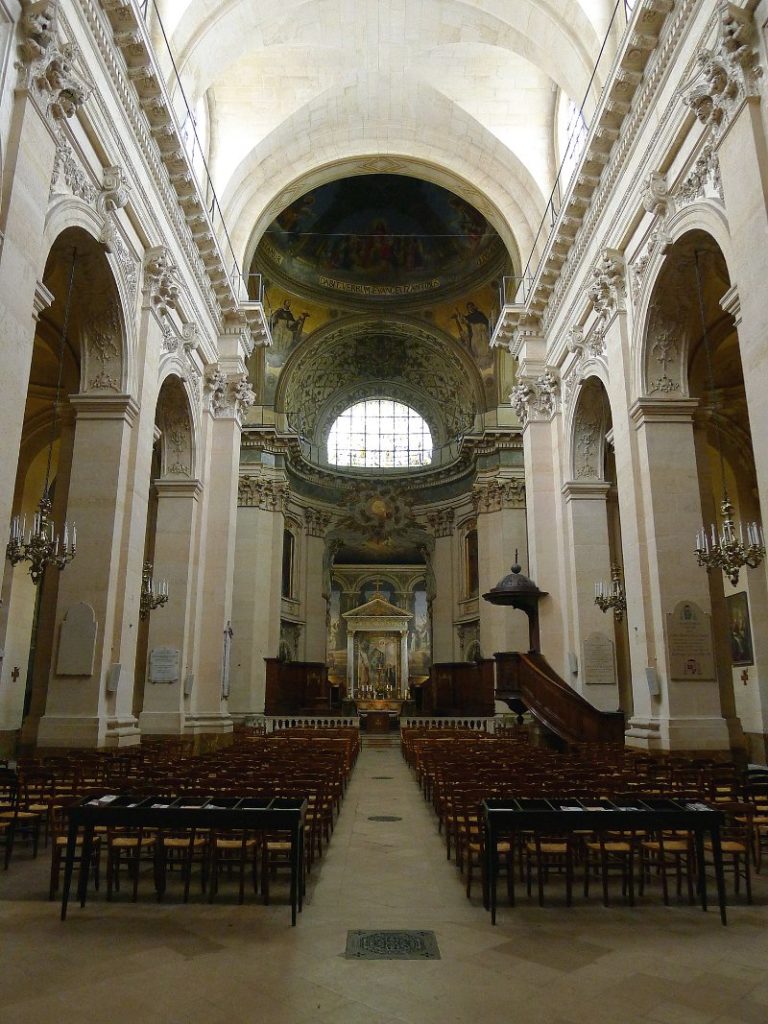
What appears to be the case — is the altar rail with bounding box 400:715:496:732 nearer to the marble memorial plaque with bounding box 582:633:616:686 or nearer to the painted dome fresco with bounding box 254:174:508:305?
the marble memorial plaque with bounding box 582:633:616:686

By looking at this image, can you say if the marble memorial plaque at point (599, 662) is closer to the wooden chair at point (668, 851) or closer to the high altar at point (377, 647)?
the wooden chair at point (668, 851)

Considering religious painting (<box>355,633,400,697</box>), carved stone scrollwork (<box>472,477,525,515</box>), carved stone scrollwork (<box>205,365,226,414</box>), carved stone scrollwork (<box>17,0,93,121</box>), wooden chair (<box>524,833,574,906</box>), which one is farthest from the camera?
religious painting (<box>355,633,400,697</box>)

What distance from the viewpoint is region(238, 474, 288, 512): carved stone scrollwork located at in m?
28.0

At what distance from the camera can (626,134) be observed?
12.7 meters

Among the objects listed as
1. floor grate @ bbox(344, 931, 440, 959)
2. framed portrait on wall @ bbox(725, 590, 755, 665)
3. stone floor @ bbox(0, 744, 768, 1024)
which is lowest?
floor grate @ bbox(344, 931, 440, 959)

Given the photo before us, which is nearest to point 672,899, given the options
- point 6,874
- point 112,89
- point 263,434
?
point 6,874

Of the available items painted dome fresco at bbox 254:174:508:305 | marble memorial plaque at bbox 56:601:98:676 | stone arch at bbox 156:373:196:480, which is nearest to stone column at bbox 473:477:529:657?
painted dome fresco at bbox 254:174:508:305

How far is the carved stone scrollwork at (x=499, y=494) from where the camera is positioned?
1109 inches

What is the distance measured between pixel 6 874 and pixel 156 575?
10.0 metres

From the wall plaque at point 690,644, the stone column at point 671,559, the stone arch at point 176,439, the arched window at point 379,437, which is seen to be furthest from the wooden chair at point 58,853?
the arched window at point 379,437

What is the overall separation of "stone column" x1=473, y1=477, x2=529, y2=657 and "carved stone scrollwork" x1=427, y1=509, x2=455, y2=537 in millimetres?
3466

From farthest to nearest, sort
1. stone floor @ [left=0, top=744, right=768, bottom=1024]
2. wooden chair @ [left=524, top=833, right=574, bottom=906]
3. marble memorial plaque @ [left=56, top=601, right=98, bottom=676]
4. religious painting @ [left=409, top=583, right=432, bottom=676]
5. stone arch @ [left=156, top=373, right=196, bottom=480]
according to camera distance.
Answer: religious painting @ [left=409, top=583, right=432, bottom=676] < stone arch @ [left=156, top=373, right=196, bottom=480] < marble memorial plaque @ [left=56, top=601, right=98, bottom=676] < wooden chair @ [left=524, top=833, right=574, bottom=906] < stone floor @ [left=0, top=744, right=768, bottom=1024]

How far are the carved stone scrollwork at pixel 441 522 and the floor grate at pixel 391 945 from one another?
91.6 ft

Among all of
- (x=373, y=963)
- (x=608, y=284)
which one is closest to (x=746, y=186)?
(x=608, y=284)
